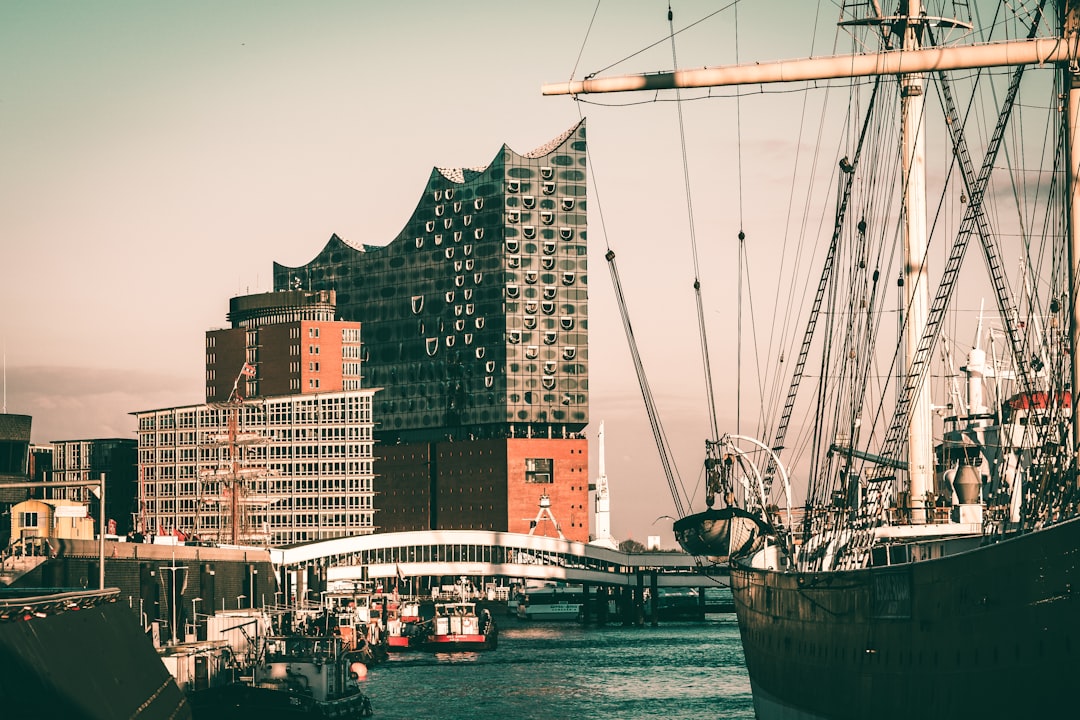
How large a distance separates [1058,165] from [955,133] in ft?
30.5

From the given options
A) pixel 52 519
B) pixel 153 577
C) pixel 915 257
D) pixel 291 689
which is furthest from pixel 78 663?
pixel 52 519

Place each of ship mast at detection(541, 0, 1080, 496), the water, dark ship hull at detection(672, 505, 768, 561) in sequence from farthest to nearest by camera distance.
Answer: the water → dark ship hull at detection(672, 505, 768, 561) → ship mast at detection(541, 0, 1080, 496)

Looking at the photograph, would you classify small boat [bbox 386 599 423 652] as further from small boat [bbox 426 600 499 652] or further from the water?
the water

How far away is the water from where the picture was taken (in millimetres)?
81500

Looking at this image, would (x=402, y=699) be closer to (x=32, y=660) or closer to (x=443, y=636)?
(x=443, y=636)

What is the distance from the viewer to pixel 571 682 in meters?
100

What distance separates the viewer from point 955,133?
59.0 metres

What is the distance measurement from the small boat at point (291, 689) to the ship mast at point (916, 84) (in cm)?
2630

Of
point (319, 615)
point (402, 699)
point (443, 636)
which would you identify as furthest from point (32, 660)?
point (443, 636)

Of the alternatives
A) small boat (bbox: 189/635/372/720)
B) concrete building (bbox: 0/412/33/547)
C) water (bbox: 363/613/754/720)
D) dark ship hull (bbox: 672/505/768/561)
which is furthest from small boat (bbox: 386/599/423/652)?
dark ship hull (bbox: 672/505/768/561)

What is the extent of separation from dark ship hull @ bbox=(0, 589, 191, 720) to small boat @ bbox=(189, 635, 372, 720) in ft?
32.2

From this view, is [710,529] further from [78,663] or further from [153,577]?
[153,577]

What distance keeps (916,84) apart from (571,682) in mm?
47965

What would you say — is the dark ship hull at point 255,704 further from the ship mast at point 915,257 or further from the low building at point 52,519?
the low building at point 52,519
